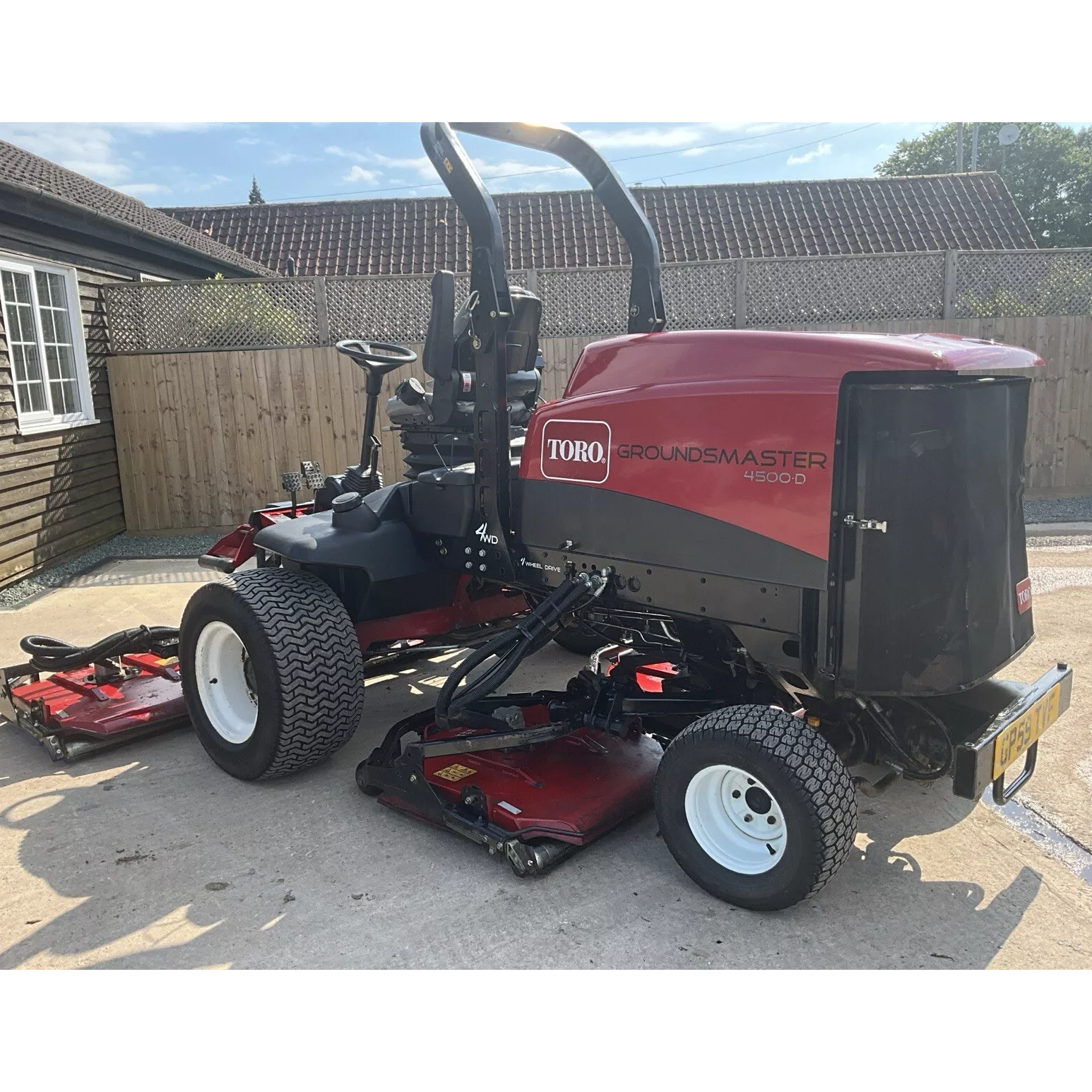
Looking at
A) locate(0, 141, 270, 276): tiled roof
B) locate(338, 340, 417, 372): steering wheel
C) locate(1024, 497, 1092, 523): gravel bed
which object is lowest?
locate(1024, 497, 1092, 523): gravel bed

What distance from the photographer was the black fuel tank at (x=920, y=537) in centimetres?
258

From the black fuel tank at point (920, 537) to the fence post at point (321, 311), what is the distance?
7702 mm

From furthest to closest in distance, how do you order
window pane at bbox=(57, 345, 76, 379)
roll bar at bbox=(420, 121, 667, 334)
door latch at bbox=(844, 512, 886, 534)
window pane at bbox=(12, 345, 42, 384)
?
window pane at bbox=(57, 345, 76, 379)
window pane at bbox=(12, 345, 42, 384)
roll bar at bbox=(420, 121, 667, 334)
door latch at bbox=(844, 512, 886, 534)

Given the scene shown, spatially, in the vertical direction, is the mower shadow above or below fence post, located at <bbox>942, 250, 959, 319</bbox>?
below

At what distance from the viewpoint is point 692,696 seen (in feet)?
10.8

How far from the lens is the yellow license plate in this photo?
2742mm

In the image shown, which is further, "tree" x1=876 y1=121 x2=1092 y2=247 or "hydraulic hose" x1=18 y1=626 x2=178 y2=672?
"tree" x1=876 y1=121 x2=1092 y2=247

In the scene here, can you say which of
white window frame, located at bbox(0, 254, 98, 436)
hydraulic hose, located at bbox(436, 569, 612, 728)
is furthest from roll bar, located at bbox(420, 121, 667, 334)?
white window frame, located at bbox(0, 254, 98, 436)

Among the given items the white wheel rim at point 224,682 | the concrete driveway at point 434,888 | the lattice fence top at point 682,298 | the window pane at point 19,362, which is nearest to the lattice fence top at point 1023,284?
the lattice fence top at point 682,298

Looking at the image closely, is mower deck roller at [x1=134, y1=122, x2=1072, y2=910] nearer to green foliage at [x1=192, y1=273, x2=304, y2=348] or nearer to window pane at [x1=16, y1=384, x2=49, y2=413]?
window pane at [x1=16, y1=384, x2=49, y2=413]

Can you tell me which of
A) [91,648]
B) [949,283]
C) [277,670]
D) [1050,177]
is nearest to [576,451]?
[277,670]

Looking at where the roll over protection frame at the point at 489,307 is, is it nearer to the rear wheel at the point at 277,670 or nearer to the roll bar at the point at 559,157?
the roll bar at the point at 559,157

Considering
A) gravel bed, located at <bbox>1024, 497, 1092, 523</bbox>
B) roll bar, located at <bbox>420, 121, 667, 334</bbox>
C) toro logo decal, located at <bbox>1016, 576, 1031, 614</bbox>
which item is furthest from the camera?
gravel bed, located at <bbox>1024, 497, 1092, 523</bbox>

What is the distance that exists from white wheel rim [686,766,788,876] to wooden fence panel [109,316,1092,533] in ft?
22.6
